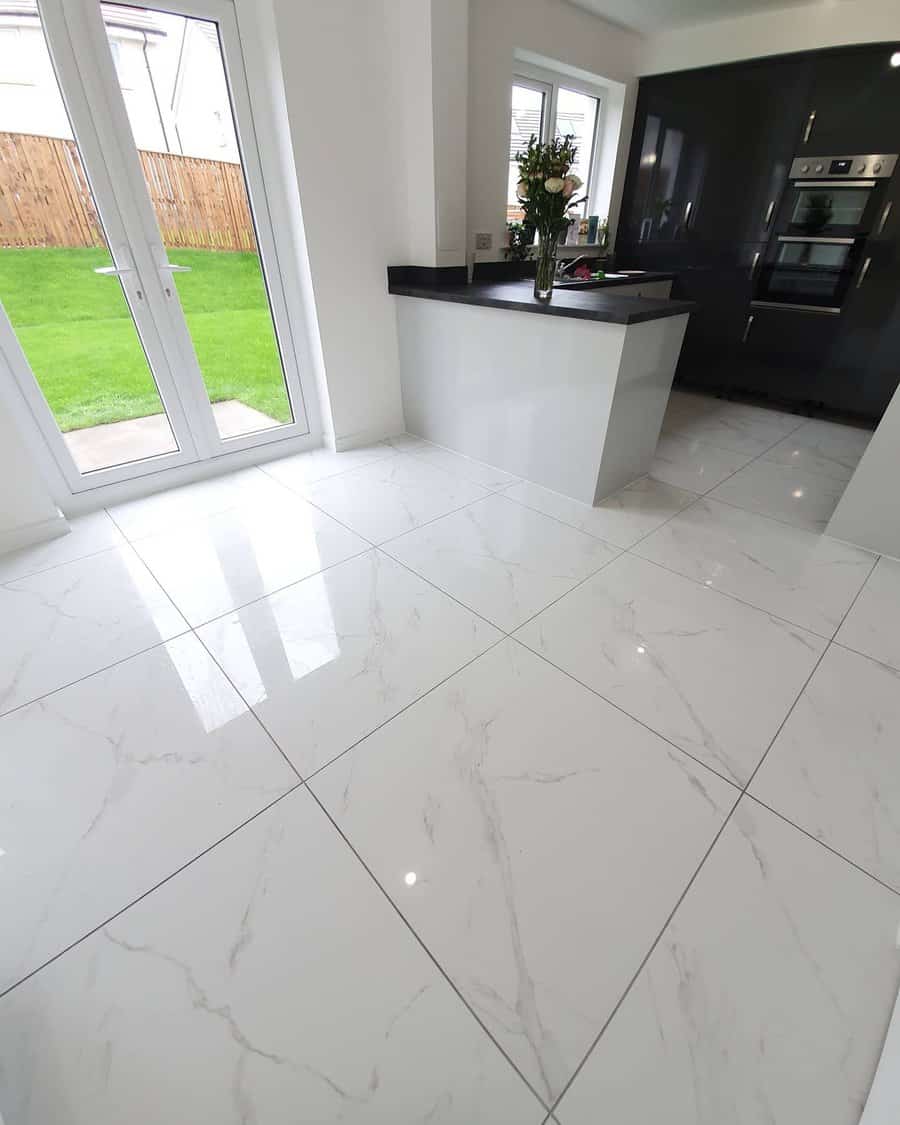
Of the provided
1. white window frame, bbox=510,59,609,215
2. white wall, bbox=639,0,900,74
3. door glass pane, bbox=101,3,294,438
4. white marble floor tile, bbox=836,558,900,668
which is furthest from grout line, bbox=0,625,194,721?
white wall, bbox=639,0,900,74

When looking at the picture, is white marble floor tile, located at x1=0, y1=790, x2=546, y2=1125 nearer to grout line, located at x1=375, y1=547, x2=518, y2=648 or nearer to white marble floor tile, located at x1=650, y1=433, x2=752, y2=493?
grout line, located at x1=375, y1=547, x2=518, y2=648

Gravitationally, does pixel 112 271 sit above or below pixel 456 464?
above

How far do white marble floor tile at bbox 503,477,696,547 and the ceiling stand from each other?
2.81 metres

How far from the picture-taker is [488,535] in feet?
7.22

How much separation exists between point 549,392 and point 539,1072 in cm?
226

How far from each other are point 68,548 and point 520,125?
3.66 m

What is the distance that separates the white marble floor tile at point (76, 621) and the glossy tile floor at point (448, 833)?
12mm

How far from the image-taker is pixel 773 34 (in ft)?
9.51

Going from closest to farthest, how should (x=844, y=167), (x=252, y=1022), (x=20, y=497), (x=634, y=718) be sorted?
(x=252, y=1022), (x=634, y=718), (x=20, y=497), (x=844, y=167)

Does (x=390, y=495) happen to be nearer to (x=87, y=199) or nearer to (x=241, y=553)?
(x=241, y=553)

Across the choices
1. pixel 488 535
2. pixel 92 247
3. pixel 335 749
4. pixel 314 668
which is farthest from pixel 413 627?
pixel 92 247

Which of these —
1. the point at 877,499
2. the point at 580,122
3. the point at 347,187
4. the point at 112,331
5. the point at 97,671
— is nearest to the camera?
the point at 97,671

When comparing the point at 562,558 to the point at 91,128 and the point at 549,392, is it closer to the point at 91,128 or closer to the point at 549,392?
the point at 549,392

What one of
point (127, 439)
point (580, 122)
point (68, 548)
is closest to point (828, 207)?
point (580, 122)
